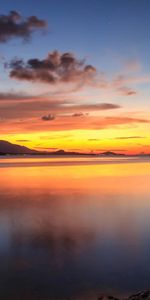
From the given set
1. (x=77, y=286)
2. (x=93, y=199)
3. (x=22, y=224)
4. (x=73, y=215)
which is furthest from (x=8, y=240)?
(x=93, y=199)

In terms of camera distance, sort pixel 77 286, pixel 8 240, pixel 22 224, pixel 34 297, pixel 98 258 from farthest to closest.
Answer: pixel 22 224 < pixel 8 240 < pixel 98 258 < pixel 77 286 < pixel 34 297

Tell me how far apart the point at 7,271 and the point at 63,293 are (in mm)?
1790

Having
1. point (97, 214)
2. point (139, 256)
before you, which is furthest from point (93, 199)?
point (139, 256)

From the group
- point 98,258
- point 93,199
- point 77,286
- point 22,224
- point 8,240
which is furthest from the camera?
point 93,199

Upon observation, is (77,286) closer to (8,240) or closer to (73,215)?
(8,240)

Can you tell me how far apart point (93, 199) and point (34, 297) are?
1475 cm

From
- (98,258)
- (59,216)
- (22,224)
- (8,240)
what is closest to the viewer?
(98,258)

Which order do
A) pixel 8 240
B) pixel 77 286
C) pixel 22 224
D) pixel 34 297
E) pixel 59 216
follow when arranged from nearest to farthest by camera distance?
pixel 34 297 < pixel 77 286 < pixel 8 240 < pixel 22 224 < pixel 59 216

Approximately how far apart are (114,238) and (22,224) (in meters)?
4.14

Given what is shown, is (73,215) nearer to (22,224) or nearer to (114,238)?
(22,224)

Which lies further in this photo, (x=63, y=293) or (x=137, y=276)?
(x=137, y=276)

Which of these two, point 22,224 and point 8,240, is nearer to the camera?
point 8,240

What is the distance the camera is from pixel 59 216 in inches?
604

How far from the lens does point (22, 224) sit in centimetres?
1342
